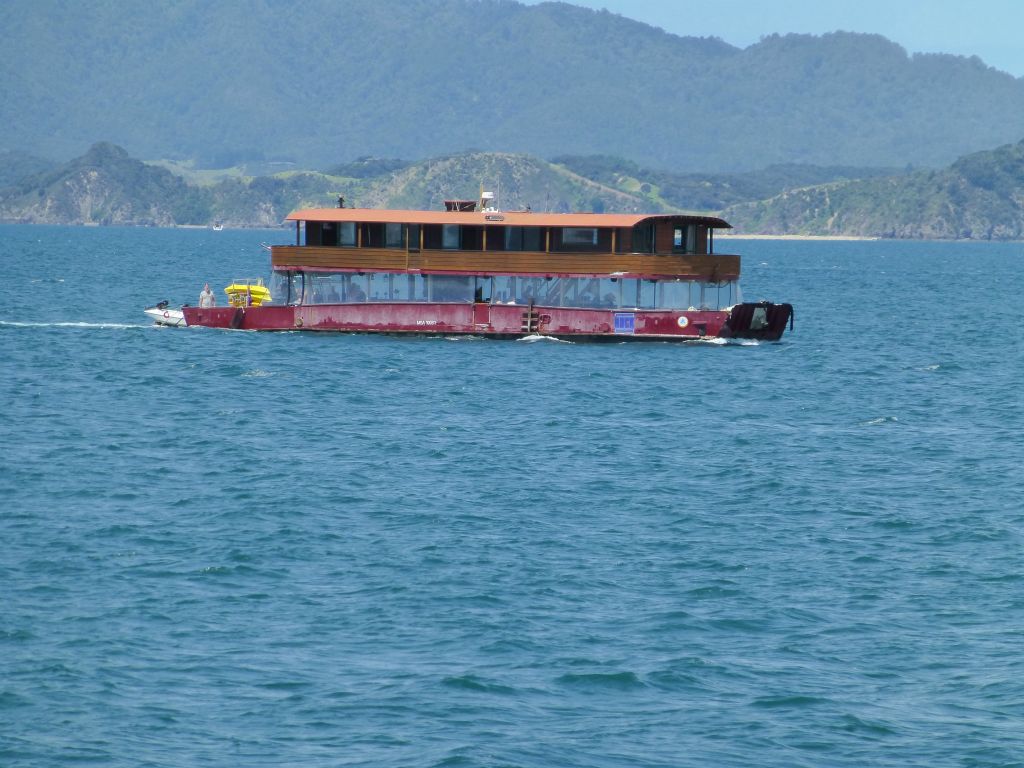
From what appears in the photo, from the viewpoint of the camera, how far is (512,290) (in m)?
78.6

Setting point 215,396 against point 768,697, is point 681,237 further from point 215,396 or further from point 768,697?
point 768,697

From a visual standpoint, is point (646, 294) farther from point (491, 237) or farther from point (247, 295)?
point (247, 295)

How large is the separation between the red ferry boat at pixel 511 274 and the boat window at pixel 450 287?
5cm

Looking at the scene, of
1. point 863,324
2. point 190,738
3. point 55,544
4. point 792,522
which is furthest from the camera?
point 863,324

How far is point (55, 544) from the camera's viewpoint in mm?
36500

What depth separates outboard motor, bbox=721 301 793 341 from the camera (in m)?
80.9

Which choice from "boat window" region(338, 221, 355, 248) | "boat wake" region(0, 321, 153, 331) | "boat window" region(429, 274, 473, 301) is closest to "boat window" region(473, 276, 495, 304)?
"boat window" region(429, 274, 473, 301)

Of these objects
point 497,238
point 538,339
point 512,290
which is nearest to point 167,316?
point 497,238

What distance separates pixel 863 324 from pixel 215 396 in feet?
190

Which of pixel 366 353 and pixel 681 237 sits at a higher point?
pixel 681 237

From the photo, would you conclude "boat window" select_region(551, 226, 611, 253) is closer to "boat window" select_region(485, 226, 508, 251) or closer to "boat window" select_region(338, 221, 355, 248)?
"boat window" select_region(485, 226, 508, 251)

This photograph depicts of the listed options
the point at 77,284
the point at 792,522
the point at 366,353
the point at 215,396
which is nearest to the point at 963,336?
the point at 366,353

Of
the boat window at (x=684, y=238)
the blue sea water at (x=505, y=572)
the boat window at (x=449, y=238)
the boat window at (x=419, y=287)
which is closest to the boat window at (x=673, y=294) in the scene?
the boat window at (x=684, y=238)

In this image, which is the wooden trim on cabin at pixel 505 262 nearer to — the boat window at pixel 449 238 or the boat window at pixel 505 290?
the boat window at pixel 505 290
